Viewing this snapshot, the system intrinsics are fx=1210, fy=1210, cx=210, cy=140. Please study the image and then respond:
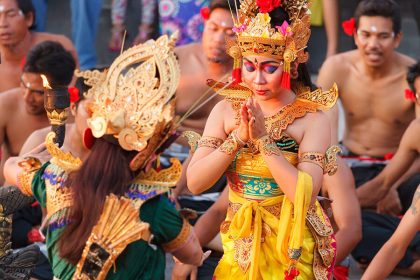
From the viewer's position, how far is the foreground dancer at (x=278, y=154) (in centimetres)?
464

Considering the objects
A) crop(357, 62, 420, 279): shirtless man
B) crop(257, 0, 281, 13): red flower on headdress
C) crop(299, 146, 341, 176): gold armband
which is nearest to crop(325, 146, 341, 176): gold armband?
crop(299, 146, 341, 176): gold armband

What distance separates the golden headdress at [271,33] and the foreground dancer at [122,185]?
0.65 meters

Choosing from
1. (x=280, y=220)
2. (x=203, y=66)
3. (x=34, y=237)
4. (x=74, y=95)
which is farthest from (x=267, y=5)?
(x=203, y=66)

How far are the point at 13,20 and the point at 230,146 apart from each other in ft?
12.7

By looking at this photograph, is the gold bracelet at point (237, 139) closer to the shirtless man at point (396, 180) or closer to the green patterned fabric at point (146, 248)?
the green patterned fabric at point (146, 248)

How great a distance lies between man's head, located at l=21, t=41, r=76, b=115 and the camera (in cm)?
691

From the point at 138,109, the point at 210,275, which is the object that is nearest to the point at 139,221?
the point at 138,109

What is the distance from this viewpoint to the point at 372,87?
25.7ft

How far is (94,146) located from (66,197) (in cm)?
20

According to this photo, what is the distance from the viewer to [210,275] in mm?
5918

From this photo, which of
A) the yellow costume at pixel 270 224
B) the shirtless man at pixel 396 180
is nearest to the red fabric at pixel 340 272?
the shirtless man at pixel 396 180

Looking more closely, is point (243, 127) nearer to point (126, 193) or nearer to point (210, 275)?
point (126, 193)

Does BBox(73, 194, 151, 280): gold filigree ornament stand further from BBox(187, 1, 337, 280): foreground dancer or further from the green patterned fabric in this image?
BBox(187, 1, 337, 280): foreground dancer

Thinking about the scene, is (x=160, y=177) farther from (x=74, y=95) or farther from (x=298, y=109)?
(x=74, y=95)
